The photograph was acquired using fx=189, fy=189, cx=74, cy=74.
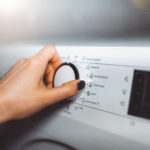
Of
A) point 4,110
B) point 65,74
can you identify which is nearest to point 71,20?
point 65,74

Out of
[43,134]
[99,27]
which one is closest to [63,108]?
[43,134]

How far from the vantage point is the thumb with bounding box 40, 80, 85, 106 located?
0.39m

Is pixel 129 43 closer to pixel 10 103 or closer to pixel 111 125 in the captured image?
pixel 111 125

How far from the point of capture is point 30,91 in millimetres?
422

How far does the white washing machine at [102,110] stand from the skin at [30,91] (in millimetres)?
28

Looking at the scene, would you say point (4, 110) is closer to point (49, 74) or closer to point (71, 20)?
point (49, 74)

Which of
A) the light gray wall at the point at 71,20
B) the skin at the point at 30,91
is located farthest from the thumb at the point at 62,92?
the light gray wall at the point at 71,20

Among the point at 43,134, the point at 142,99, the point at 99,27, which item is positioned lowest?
the point at 43,134

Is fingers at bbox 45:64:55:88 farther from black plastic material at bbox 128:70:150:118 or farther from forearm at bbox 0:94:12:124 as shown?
black plastic material at bbox 128:70:150:118

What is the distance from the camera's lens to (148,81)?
1.08 ft

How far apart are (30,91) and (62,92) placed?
0.25ft

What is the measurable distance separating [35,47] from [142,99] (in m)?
0.30

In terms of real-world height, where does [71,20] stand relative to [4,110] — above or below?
above

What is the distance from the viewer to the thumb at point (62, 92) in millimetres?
393
